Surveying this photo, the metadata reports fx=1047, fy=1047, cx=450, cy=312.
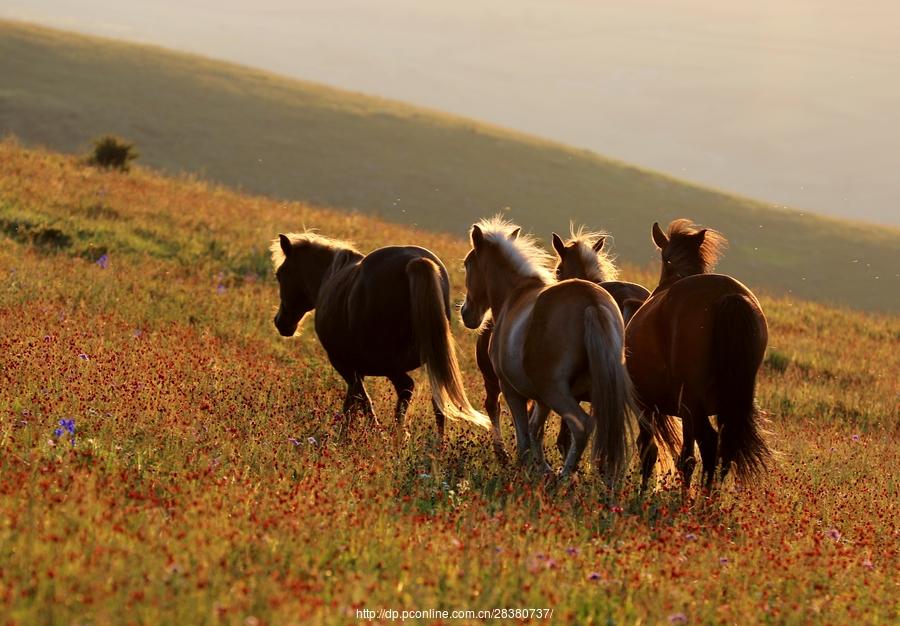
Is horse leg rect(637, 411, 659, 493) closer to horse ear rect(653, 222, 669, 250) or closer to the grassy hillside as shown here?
horse ear rect(653, 222, 669, 250)

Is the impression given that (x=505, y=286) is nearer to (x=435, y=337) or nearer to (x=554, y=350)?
(x=435, y=337)

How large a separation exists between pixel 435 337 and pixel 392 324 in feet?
2.03

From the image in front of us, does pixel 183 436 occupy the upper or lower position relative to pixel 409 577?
lower

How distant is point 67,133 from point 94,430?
127 feet

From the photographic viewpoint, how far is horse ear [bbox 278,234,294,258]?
35.8ft

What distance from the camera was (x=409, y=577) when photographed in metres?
4.98

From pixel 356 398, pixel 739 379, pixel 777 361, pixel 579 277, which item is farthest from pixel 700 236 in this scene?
pixel 777 361

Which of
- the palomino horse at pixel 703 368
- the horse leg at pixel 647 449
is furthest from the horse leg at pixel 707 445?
the horse leg at pixel 647 449

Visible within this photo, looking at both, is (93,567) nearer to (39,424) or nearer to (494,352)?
(39,424)

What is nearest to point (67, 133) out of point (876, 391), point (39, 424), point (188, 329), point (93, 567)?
point (188, 329)

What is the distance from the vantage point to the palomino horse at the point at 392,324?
923 centimetres

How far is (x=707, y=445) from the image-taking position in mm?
8281

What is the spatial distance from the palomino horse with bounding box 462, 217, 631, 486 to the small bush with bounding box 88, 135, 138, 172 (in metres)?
19.5

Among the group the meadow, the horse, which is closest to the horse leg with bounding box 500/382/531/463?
the meadow
